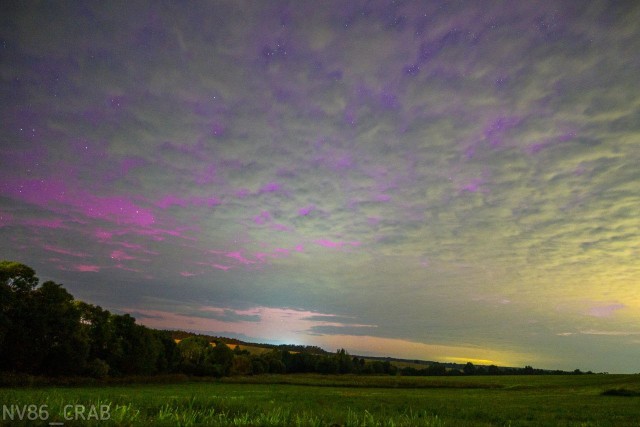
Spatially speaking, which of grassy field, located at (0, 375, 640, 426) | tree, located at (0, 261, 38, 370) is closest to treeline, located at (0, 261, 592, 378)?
tree, located at (0, 261, 38, 370)

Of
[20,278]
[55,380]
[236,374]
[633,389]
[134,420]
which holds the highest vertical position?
[20,278]

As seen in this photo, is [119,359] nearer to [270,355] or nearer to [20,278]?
[20,278]

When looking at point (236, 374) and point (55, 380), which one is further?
point (236, 374)

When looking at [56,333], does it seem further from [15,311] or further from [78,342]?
[15,311]

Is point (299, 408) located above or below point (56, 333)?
above

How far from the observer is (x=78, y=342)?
55.8 meters

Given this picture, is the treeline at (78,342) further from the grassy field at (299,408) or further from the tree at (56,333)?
the grassy field at (299,408)

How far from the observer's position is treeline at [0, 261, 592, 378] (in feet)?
163

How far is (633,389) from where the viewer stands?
6078 centimetres

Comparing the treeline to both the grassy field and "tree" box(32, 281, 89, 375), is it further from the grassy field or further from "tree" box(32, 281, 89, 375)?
the grassy field

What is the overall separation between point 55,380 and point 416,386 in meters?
82.4

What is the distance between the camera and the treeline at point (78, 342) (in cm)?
4981

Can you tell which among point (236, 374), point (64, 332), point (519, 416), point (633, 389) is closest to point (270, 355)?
point (236, 374)

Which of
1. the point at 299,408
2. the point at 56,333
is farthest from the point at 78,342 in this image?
the point at 299,408
